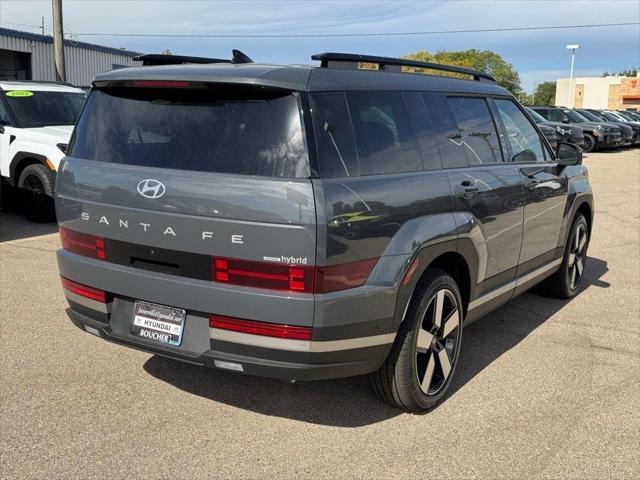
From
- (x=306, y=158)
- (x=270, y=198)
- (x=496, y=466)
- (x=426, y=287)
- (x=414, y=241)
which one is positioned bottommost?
(x=496, y=466)

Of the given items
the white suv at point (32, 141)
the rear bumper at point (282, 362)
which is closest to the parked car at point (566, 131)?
the white suv at point (32, 141)

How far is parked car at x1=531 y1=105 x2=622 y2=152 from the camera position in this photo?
984 inches

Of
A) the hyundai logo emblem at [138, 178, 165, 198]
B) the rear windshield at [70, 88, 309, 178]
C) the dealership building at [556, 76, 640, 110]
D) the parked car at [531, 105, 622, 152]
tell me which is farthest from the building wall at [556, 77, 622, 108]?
the hyundai logo emblem at [138, 178, 165, 198]

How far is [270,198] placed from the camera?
9.67 ft

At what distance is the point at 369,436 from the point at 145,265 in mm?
1503

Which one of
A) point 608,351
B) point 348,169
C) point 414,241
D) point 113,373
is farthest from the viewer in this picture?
point 608,351

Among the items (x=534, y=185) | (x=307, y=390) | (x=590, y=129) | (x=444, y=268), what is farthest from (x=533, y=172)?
(x=590, y=129)

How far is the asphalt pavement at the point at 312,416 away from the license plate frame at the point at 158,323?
1.76 feet

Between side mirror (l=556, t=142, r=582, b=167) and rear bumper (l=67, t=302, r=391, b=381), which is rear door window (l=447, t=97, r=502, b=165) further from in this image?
rear bumper (l=67, t=302, r=391, b=381)

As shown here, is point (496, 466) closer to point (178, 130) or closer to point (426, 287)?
point (426, 287)

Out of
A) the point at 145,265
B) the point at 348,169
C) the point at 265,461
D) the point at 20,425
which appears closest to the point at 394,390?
the point at 265,461

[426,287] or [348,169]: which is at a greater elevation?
[348,169]

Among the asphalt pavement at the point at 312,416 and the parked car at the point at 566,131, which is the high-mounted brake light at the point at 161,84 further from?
the parked car at the point at 566,131

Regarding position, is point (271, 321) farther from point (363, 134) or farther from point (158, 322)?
point (363, 134)
